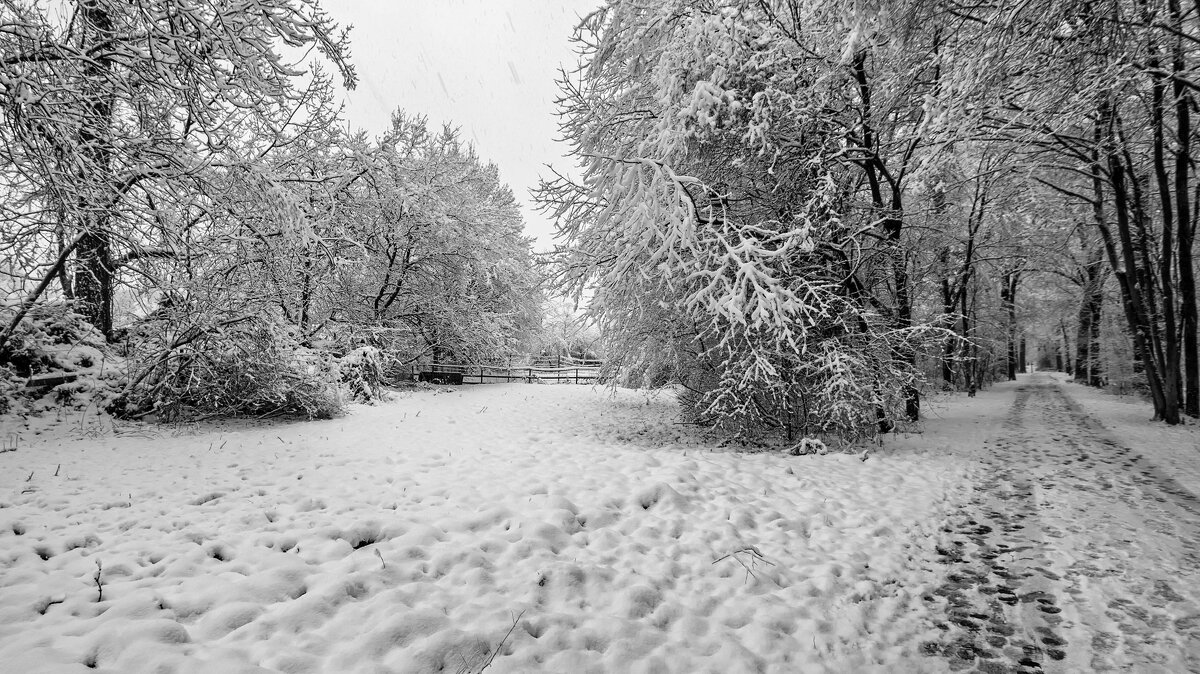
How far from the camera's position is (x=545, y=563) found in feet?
11.6

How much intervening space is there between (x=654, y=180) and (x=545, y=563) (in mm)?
4752

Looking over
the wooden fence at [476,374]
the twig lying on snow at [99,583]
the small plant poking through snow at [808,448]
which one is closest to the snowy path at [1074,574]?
the small plant poking through snow at [808,448]

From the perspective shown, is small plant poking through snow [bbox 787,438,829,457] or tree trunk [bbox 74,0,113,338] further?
small plant poking through snow [bbox 787,438,829,457]

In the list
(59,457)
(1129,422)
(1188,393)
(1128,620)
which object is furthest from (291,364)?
(1188,393)

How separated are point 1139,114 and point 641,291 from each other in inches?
484

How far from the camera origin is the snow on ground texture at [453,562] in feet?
8.29

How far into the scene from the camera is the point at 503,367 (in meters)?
24.2

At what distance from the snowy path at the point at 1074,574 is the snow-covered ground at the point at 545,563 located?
0.9 inches

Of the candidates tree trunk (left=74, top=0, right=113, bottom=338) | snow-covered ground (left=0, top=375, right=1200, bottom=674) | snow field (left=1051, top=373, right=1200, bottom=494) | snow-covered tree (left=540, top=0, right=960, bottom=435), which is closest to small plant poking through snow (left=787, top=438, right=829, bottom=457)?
snow-covered tree (left=540, top=0, right=960, bottom=435)

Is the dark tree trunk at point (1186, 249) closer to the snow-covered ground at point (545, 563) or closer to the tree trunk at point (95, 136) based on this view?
the snow-covered ground at point (545, 563)

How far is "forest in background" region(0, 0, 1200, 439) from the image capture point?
4.95 meters

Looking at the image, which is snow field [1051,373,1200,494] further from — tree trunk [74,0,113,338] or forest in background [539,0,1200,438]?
tree trunk [74,0,113,338]

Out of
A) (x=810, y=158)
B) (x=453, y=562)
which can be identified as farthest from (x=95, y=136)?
(x=810, y=158)

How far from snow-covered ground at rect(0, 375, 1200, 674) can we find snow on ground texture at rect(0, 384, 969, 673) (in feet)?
0.07
